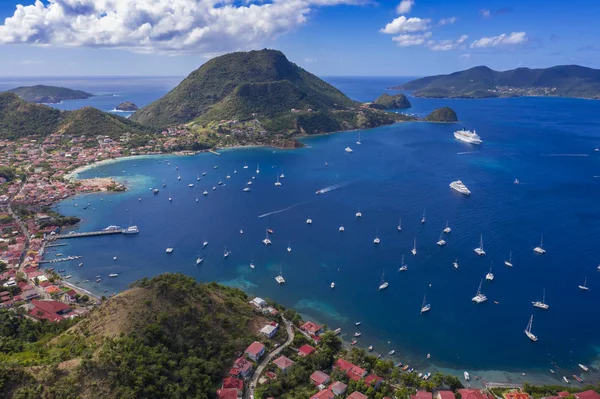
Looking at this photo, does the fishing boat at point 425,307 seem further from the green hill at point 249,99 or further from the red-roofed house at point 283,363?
the green hill at point 249,99

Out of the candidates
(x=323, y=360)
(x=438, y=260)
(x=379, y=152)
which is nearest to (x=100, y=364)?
(x=323, y=360)

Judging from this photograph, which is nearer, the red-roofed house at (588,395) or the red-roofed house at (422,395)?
the red-roofed house at (422,395)

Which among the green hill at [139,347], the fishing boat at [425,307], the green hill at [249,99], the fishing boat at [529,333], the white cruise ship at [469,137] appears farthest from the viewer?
the green hill at [249,99]

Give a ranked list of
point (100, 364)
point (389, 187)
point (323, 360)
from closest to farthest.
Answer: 1. point (100, 364)
2. point (323, 360)
3. point (389, 187)

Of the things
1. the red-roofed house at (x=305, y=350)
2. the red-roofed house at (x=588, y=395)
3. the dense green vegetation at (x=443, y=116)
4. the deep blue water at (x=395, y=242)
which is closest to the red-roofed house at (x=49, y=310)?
the deep blue water at (x=395, y=242)

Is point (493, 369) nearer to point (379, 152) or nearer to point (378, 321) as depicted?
point (378, 321)

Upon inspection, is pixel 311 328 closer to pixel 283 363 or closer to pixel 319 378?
pixel 283 363
